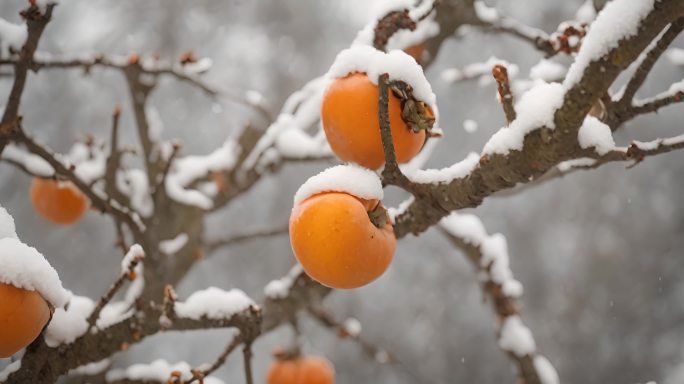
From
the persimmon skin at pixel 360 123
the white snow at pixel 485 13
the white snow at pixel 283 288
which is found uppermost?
the white snow at pixel 485 13

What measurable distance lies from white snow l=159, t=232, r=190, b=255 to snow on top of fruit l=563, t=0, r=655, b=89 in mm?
2125

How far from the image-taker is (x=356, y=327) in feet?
8.86

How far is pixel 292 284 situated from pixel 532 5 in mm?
6373

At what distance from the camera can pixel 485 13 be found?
8.52 feet

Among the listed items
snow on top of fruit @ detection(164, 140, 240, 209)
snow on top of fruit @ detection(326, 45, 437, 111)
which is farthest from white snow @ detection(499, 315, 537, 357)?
snow on top of fruit @ detection(164, 140, 240, 209)

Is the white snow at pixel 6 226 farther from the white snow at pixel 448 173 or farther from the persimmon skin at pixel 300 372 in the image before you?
the persimmon skin at pixel 300 372

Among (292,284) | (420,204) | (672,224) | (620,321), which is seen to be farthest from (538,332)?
(420,204)

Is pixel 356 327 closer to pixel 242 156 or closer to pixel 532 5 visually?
pixel 242 156

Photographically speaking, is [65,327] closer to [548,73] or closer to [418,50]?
[548,73]

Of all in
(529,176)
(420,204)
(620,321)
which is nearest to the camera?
(529,176)

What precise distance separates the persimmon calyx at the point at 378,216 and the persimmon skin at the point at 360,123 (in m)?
0.11

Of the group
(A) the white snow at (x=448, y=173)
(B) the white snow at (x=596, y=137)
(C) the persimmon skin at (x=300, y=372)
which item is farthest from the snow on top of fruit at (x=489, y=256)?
(B) the white snow at (x=596, y=137)

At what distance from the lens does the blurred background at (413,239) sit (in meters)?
7.88

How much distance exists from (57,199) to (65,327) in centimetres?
120
